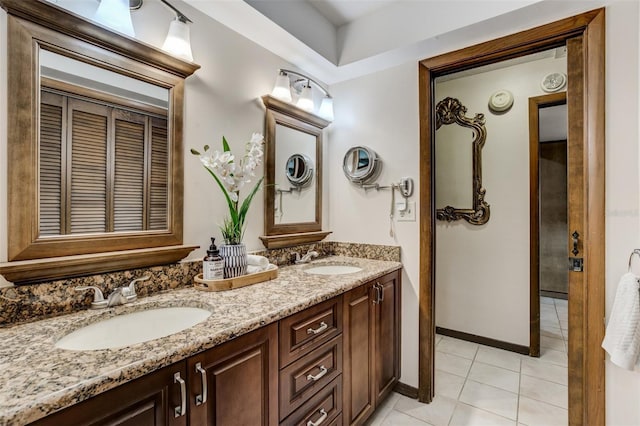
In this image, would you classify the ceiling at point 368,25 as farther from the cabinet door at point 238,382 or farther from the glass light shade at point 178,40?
the cabinet door at point 238,382

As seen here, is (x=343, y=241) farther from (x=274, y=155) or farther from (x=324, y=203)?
(x=274, y=155)

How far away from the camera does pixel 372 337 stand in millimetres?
1700

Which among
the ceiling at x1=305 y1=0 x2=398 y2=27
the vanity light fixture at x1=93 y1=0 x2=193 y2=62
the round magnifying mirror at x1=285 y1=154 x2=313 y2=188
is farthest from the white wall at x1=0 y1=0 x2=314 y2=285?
the ceiling at x1=305 y1=0 x2=398 y2=27

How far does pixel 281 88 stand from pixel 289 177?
57 centimetres

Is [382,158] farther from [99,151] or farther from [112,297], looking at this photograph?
[112,297]

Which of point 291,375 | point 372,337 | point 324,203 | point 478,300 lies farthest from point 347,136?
point 478,300

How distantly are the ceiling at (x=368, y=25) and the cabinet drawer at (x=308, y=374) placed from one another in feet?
5.58

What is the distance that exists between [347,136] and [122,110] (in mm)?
1525

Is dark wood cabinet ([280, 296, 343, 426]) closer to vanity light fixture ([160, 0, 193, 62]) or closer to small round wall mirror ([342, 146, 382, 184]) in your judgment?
small round wall mirror ([342, 146, 382, 184])

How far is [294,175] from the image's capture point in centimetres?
212

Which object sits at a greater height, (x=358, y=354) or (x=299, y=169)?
(x=299, y=169)

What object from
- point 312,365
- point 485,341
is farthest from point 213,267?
point 485,341

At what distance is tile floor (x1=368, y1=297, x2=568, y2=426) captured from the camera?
1766 millimetres

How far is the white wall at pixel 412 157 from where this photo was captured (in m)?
1.40
